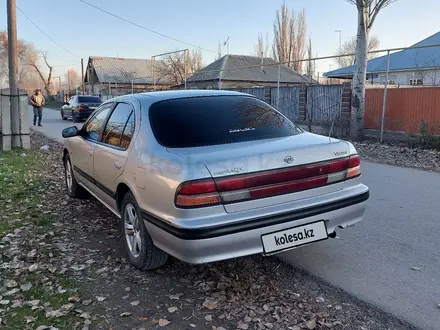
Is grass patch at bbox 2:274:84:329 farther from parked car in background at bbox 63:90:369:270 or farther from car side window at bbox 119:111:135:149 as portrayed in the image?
car side window at bbox 119:111:135:149

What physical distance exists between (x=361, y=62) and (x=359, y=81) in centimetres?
61

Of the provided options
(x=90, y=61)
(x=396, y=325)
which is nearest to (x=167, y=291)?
(x=396, y=325)

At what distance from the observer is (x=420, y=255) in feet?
13.5

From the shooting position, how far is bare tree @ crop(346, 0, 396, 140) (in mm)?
12805

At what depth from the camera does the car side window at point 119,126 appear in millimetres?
4146

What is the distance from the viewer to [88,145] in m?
5.20

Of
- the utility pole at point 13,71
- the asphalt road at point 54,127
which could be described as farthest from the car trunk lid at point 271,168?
the asphalt road at point 54,127

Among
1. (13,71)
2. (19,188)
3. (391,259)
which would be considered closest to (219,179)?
(391,259)

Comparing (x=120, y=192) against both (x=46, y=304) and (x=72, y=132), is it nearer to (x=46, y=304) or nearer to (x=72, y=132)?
(x=46, y=304)

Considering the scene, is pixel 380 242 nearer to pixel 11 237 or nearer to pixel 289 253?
pixel 289 253

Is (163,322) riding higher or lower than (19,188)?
lower

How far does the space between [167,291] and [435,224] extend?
134 inches
